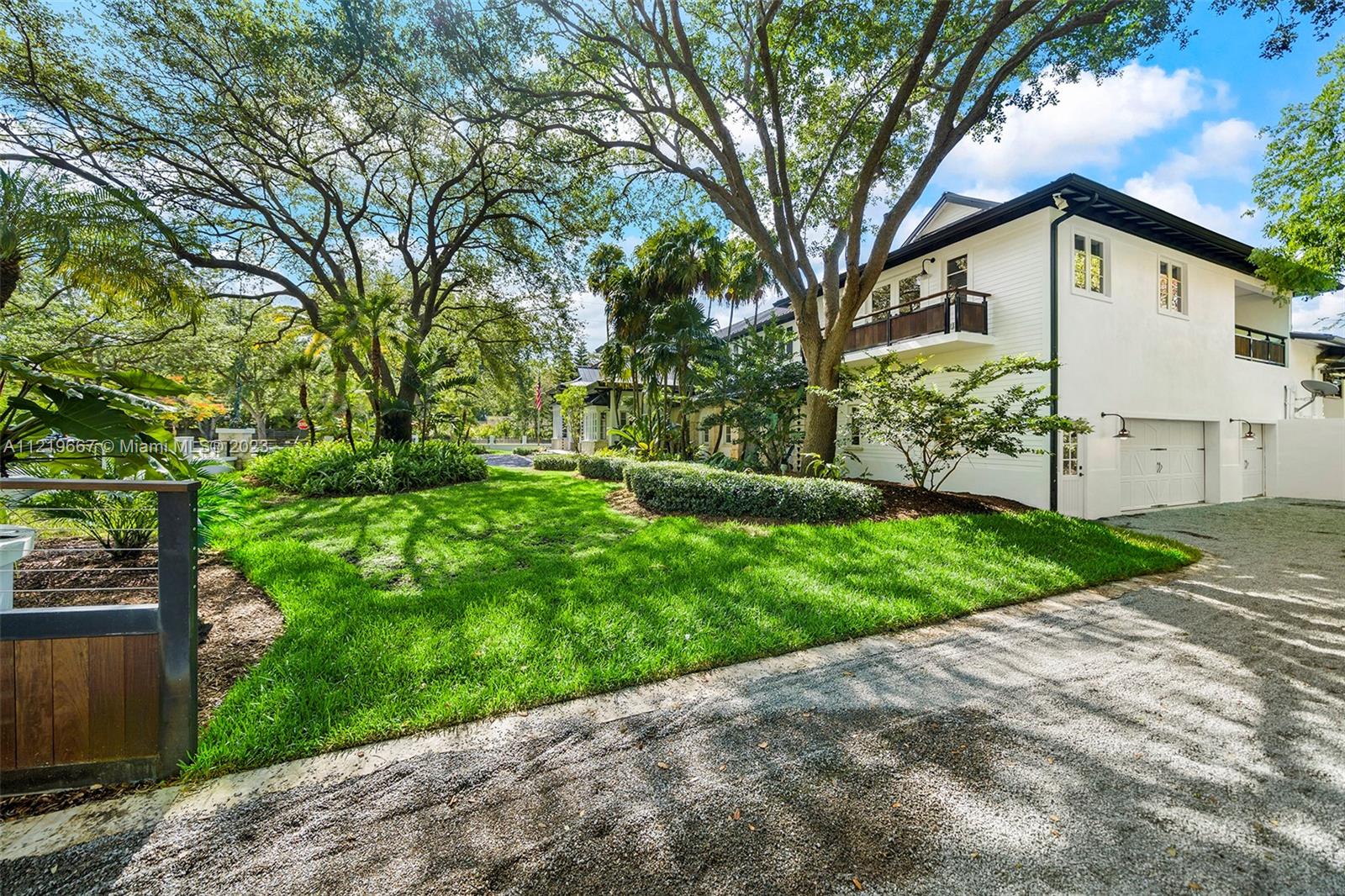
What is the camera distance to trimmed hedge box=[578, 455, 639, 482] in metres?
13.7

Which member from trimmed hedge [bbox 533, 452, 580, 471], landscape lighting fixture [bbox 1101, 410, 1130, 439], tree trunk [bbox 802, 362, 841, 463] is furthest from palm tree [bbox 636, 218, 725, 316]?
landscape lighting fixture [bbox 1101, 410, 1130, 439]

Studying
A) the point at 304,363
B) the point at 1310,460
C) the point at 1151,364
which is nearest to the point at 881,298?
the point at 1151,364

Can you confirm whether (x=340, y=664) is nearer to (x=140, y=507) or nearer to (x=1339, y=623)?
(x=140, y=507)

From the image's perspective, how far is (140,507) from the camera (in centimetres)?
499

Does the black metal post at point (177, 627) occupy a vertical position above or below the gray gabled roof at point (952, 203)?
below

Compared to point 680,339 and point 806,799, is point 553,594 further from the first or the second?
point 680,339

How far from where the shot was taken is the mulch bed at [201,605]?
223 centimetres

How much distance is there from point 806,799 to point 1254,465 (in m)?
19.9

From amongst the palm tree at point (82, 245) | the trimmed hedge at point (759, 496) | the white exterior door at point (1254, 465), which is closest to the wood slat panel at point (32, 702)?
the palm tree at point (82, 245)

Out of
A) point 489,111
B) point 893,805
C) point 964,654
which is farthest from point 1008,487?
point 489,111

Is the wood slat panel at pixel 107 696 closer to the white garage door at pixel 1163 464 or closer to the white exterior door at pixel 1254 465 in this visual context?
the white garage door at pixel 1163 464

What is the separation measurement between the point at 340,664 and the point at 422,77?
10099 mm

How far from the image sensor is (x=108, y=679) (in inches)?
88.4

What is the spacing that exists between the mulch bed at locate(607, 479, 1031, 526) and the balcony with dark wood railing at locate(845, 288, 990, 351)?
11.7 feet
